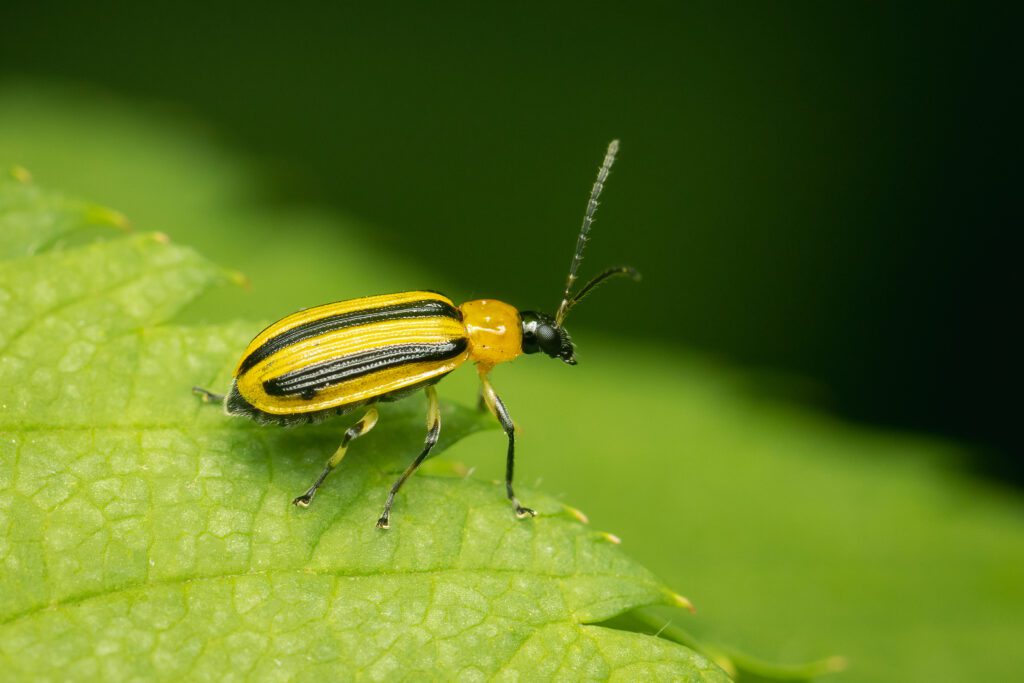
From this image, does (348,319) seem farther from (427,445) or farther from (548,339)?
(548,339)

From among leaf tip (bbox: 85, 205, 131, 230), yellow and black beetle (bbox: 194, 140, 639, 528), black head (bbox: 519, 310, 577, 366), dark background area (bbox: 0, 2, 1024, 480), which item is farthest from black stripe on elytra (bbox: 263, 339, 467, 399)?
dark background area (bbox: 0, 2, 1024, 480)

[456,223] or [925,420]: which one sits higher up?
[456,223]

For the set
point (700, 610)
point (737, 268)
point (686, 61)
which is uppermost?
point (686, 61)

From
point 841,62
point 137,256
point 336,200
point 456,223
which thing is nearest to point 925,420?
point 841,62

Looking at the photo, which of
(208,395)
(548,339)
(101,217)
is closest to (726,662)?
(548,339)

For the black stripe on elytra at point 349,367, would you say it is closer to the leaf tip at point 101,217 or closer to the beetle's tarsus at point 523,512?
the beetle's tarsus at point 523,512

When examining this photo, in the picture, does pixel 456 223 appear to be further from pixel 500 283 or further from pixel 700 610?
pixel 700 610

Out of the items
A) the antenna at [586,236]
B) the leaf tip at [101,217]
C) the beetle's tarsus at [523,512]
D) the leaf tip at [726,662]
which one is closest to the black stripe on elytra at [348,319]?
the antenna at [586,236]
